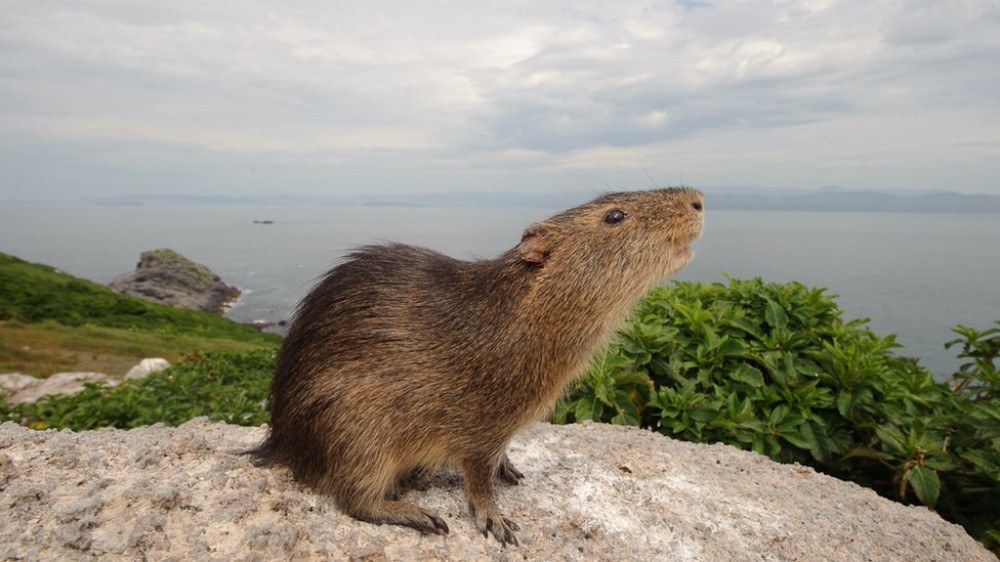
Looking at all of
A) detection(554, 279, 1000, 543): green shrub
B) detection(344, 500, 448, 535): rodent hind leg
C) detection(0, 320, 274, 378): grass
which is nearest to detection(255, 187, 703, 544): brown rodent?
detection(344, 500, 448, 535): rodent hind leg

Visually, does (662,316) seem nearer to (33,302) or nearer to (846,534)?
(846,534)

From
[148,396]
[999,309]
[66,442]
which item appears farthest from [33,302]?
[999,309]

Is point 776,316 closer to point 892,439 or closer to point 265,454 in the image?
point 892,439

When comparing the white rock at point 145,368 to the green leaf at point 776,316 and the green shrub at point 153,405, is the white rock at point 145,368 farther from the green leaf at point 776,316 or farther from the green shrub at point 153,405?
the green leaf at point 776,316

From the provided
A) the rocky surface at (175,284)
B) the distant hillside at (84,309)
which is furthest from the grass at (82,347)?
the rocky surface at (175,284)

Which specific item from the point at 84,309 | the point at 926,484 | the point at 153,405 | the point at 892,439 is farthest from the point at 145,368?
the point at 84,309

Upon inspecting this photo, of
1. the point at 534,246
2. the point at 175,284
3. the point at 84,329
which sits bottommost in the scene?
the point at 175,284
